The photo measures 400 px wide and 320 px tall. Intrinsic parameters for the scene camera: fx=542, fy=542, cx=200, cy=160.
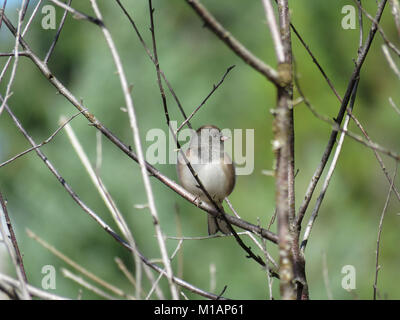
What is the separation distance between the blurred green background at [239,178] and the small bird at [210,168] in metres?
2.53

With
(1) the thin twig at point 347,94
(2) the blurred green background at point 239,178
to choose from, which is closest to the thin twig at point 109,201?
(1) the thin twig at point 347,94

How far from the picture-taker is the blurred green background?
5.68 meters

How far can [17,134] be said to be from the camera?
8727 millimetres

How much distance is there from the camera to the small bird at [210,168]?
2723mm

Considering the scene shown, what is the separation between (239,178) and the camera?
7.30 meters

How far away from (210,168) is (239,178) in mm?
4563

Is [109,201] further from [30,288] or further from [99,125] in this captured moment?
[99,125]

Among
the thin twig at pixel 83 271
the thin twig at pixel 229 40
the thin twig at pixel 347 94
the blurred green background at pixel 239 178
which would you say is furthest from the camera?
the blurred green background at pixel 239 178

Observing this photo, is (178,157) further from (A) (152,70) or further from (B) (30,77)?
(B) (30,77)

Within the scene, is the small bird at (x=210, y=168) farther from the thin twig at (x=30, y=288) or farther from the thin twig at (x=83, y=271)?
the thin twig at (x=30, y=288)

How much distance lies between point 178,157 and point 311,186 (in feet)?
3.38

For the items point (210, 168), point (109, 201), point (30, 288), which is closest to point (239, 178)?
point (210, 168)

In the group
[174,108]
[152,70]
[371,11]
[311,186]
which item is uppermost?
[371,11]

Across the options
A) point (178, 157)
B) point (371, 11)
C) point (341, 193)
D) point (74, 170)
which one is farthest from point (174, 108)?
point (178, 157)
